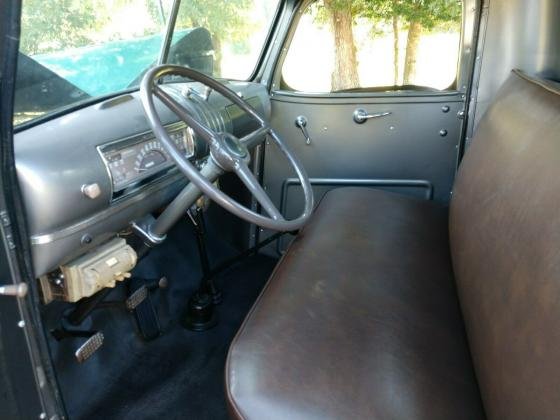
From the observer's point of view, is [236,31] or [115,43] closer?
[115,43]

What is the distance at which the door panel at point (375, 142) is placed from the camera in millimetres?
2162

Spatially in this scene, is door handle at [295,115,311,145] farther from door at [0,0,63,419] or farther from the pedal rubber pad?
door at [0,0,63,419]

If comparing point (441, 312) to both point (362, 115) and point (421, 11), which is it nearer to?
point (362, 115)

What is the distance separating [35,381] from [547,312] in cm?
99

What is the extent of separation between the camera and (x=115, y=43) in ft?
5.23

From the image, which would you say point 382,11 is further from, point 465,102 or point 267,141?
point 267,141

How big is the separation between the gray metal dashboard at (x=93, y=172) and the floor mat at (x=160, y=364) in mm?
553

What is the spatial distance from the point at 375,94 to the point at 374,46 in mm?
240

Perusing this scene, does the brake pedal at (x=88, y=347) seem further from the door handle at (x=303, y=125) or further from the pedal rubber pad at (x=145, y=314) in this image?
the door handle at (x=303, y=125)

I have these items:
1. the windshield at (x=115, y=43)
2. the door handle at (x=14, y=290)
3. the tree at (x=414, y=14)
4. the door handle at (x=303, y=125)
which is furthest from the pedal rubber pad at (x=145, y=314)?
the tree at (x=414, y=14)

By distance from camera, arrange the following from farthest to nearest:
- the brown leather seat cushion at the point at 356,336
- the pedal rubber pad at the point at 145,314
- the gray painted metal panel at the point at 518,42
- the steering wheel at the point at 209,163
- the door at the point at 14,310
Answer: the pedal rubber pad at the point at 145,314 < the gray painted metal panel at the point at 518,42 < the steering wheel at the point at 209,163 < the brown leather seat cushion at the point at 356,336 < the door at the point at 14,310

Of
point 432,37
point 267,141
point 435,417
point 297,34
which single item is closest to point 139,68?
point 267,141

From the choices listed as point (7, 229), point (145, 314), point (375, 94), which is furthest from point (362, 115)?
point (7, 229)

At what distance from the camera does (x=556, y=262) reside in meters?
0.82
